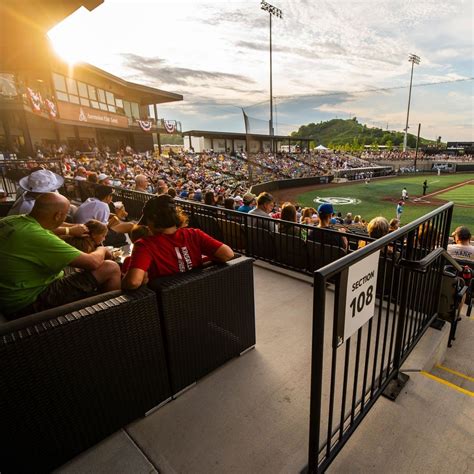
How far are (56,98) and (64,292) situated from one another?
25777 millimetres

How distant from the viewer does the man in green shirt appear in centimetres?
207

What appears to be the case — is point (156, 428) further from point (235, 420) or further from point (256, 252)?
point (256, 252)

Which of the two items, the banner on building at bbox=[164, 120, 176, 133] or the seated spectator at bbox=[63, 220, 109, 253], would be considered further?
the banner on building at bbox=[164, 120, 176, 133]

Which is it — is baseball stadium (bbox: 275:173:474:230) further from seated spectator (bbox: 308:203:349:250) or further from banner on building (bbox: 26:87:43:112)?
banner on building (bbox: 26:87:43:112)

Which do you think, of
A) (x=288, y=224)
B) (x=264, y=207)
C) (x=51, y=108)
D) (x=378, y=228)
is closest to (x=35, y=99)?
(x=51, y=108)

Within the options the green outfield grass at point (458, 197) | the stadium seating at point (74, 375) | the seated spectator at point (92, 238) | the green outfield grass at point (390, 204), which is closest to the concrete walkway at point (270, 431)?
the stadium seating at point (74, 375)

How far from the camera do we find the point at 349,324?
5.24ft

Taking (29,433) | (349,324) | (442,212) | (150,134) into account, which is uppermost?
(150,134)

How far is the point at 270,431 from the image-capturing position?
2170 mm

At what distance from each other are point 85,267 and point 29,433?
110cm

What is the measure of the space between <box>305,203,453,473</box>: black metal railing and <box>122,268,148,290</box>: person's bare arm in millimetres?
1312

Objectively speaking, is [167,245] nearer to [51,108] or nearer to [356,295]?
[356,295]

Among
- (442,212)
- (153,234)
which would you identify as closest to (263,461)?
(153,234)

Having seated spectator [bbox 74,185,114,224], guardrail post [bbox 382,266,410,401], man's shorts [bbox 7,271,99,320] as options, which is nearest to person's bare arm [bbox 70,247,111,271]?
man's shorts [bbox 7,271,99,320]
